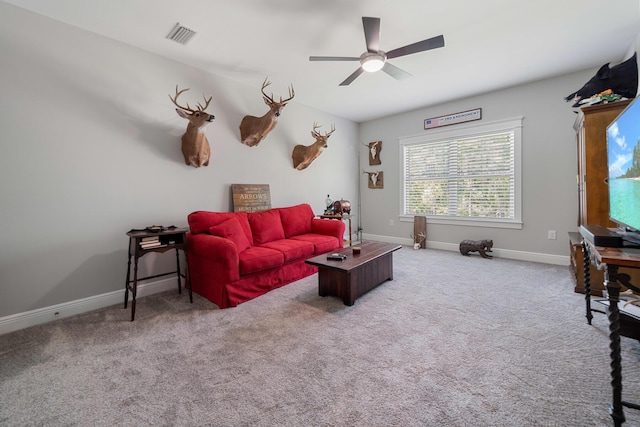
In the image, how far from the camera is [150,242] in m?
2.49

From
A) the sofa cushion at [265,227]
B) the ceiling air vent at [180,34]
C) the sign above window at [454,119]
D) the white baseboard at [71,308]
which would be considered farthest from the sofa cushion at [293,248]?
the sign above window at [454,119]

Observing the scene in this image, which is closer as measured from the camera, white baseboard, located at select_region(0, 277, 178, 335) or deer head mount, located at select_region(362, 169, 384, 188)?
white baseboard, located at select_region(0, 277, 178, 335)

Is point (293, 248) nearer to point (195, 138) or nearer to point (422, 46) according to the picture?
point (195, 138)

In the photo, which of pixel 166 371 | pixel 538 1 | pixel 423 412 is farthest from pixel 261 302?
pixel 538 1

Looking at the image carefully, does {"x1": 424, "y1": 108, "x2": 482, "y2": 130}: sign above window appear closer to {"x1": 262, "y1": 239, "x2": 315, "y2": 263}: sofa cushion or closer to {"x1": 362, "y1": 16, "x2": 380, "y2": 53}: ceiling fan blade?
{"x1": 362, "y1": 16, "x2": 380, "y2": 53}: ceiling fan blade

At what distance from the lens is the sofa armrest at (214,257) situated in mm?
2541

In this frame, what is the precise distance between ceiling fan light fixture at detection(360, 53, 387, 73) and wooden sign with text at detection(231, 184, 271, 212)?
Result: 2209mm

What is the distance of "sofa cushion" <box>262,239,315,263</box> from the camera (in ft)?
10.3

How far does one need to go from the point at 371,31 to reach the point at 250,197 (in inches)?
101

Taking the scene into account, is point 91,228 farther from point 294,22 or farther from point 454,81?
point 454,81

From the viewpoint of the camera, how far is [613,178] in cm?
190

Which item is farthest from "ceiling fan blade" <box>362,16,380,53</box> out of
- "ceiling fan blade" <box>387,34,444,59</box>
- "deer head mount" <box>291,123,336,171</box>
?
"deer head mount" <box>291,123,336,171</box>

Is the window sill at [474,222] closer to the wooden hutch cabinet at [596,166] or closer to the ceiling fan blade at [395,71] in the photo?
the wooden hutch cabinet at [596,166]

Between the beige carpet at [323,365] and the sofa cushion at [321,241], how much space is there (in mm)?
964
